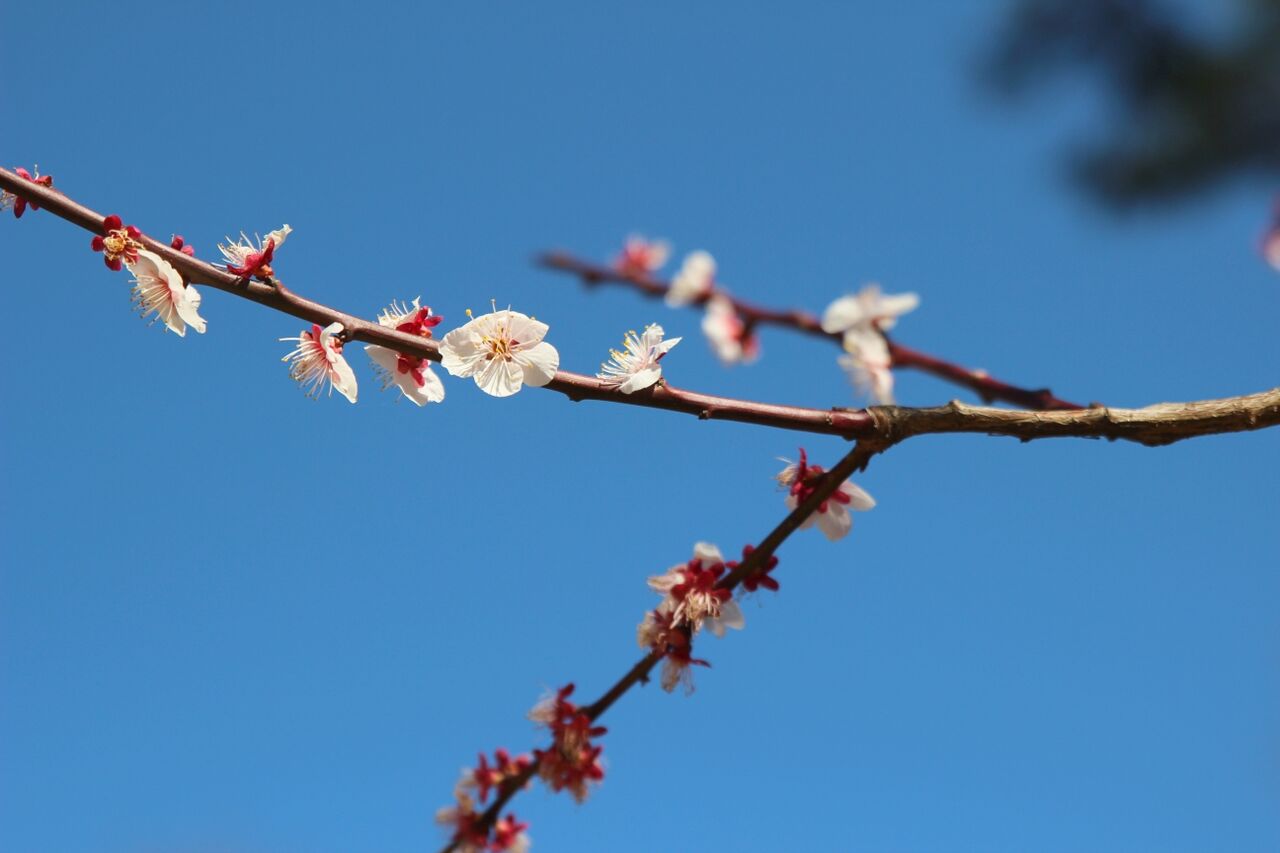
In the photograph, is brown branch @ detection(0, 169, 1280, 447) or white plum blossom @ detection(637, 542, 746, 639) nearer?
brown branch @ detection(0, 169, 1280, 447)

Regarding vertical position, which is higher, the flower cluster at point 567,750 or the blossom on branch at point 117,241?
the blossom on branch at point 117,241

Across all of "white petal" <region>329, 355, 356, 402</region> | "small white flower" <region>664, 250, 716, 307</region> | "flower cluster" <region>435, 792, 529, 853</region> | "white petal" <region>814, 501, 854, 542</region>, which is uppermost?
"white petal" <region>814, 501, 854, 542</region>

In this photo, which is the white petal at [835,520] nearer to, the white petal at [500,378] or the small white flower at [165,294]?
the white petal at [500,378]

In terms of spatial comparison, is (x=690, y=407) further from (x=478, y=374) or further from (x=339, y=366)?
(x=339, y=366)

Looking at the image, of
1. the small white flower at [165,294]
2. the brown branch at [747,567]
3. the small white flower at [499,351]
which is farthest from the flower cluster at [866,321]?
the small white flower at [165,294]

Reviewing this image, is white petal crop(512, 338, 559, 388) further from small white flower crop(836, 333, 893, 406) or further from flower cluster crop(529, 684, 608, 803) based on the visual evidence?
flower cluster crop(529, 684, 608, 803)

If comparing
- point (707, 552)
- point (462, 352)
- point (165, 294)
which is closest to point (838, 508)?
point (707, 552)

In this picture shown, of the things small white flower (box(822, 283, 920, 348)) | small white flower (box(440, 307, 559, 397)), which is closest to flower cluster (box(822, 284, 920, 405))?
small white flower (box(822, 283, 920, 348))
